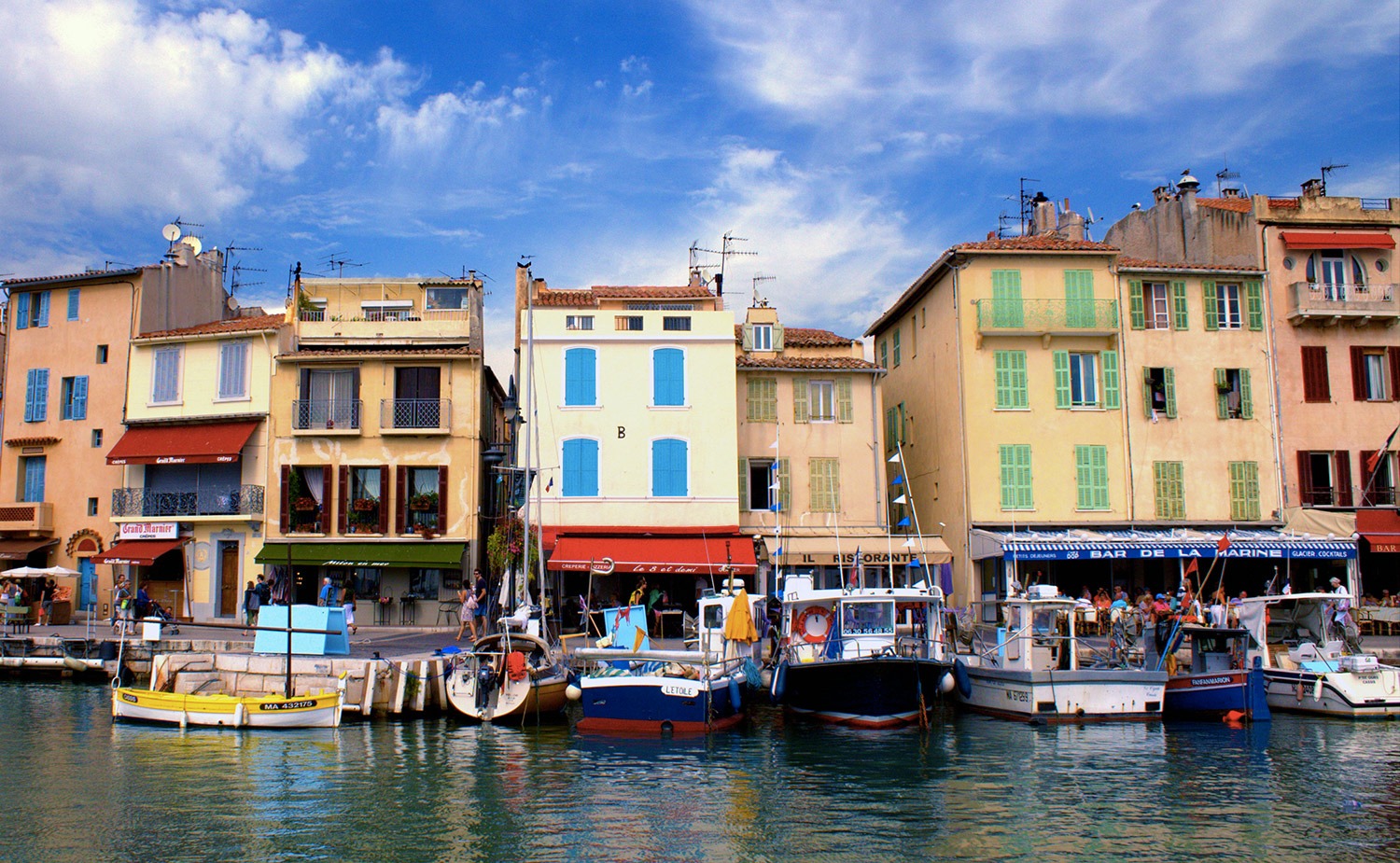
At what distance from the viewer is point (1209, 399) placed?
36406mm

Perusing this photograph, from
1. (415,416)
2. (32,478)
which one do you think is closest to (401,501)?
(415,416)

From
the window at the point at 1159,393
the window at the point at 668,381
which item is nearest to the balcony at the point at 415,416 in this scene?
the window at the point at 668,381

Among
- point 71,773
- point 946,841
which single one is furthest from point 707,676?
point 71,773

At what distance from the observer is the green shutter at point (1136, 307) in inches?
1438

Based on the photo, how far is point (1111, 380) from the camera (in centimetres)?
3625

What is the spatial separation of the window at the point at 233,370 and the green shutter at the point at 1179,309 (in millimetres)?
30585

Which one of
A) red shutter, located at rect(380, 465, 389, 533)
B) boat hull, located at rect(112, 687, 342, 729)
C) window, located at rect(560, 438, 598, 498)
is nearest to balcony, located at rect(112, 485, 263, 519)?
red shutter, located at rect(380, 465, 389, 533)

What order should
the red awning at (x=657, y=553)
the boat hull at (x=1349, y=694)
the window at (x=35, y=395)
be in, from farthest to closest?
the window at (x=35, y=395) < the red awning at (x=657, y=553) < the boat hull at (x=1349, y=694)

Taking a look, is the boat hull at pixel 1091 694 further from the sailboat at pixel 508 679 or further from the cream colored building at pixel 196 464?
the cream colored building at pixel 196 464

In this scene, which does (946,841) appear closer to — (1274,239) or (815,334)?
(815,334)

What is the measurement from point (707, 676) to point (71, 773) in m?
11.6

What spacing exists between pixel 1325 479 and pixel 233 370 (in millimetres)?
36025

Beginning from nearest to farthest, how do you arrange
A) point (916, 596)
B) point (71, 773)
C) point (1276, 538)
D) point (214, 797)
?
point (214, 797), point (71, 773), point (916, 596), point (1276, 538)

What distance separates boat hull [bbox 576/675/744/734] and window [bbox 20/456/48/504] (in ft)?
88.0
